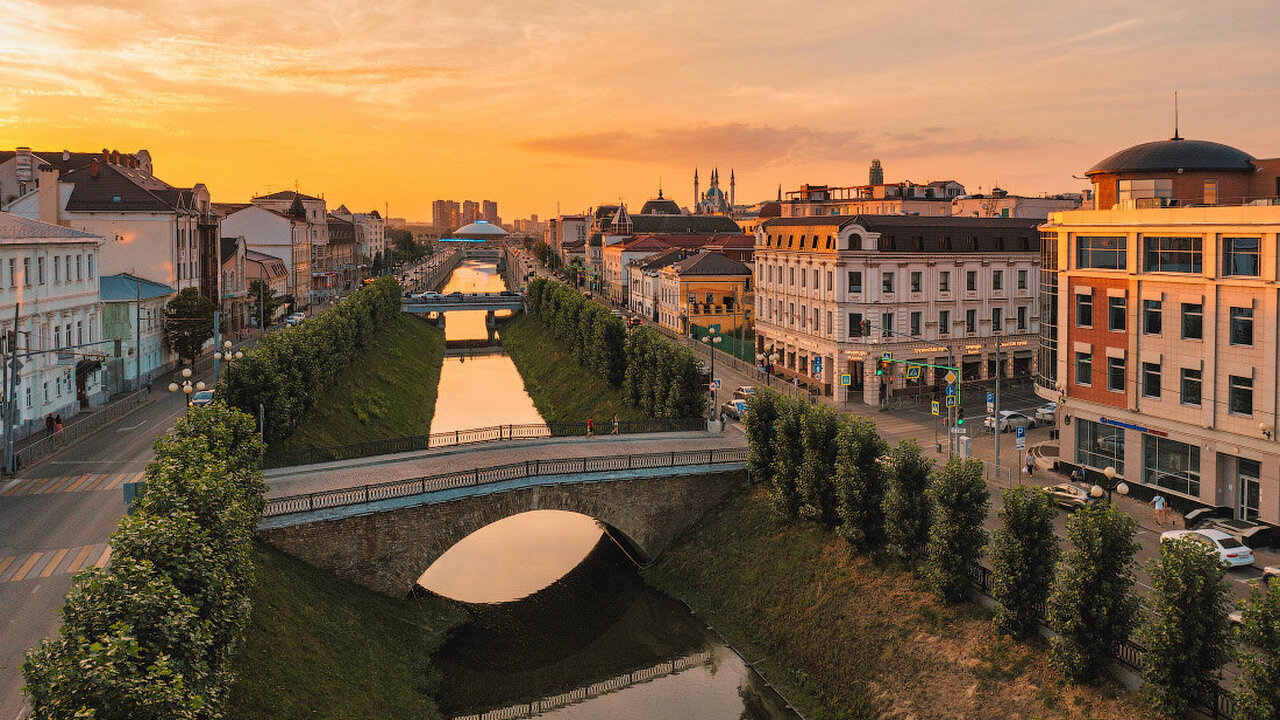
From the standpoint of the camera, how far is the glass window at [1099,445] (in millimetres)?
43844

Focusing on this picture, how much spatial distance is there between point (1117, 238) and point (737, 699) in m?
28.8

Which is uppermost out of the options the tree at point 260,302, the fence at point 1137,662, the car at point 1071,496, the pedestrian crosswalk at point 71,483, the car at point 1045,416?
the tree at point 260,302

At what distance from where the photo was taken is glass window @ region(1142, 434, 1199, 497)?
3969cm

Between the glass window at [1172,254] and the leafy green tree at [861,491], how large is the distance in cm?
1741

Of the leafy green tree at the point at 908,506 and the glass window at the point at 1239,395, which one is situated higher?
the glass window at the point at 1239,395

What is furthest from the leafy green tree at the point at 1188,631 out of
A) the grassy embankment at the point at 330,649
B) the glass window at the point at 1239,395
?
the grassy embankment at the point at 330,649

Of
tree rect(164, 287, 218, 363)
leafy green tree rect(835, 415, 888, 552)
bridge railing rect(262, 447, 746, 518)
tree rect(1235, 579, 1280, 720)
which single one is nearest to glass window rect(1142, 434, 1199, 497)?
leafy green tree rect(835, 415, 888, 552)

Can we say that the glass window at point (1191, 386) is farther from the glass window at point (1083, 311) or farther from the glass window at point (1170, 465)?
the glass window at point (1083, 311)

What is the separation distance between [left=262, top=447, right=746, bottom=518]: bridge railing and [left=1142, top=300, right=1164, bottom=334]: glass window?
18911mm

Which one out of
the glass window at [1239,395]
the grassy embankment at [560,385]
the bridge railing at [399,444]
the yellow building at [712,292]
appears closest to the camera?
the glass window at [1239,395]

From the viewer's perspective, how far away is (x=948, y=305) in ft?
227

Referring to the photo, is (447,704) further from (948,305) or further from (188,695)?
(948,305)

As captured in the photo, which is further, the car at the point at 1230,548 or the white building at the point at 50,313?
the white building at the point at 50,313

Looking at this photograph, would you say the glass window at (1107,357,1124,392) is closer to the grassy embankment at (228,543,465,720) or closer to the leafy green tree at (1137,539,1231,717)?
the leafy green tree at (1137,539,1231,717)
